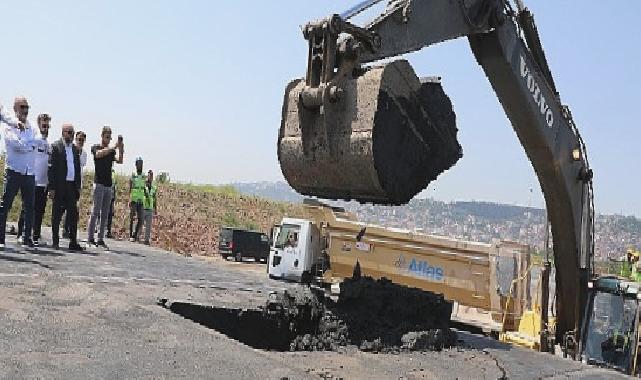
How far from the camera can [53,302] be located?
3752mm

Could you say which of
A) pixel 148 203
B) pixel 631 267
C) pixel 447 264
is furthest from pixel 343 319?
pixel 148 203

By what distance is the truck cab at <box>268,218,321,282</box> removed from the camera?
52.2ft

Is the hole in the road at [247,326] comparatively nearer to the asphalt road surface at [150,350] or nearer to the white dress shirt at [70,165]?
the asphalt road surface at [150,350]

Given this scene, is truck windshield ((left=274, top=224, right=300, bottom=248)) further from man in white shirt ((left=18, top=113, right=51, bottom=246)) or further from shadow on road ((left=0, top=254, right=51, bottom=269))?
shadow on road ((left=0, top=254, right=51, bottom=269))

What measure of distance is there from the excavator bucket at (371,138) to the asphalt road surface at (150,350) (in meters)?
1.10

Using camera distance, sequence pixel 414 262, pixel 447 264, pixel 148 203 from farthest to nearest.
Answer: pixel 148 203 < pixel 414 262 < pixel 447 264

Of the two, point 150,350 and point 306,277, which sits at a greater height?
point 150,350

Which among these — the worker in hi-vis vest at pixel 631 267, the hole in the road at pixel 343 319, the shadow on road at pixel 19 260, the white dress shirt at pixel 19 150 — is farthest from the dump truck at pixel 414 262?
the white dress shirt at pixel 19 150

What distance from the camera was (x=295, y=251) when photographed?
53.5ft

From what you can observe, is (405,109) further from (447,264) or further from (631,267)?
(447,264)

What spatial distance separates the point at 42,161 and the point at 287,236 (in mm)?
8893

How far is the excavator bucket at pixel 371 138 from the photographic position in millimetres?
4652

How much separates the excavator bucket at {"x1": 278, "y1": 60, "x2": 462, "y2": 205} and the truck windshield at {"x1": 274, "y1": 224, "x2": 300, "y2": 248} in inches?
Result: 441

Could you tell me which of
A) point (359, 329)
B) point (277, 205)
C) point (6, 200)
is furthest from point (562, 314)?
point (277, 205)
